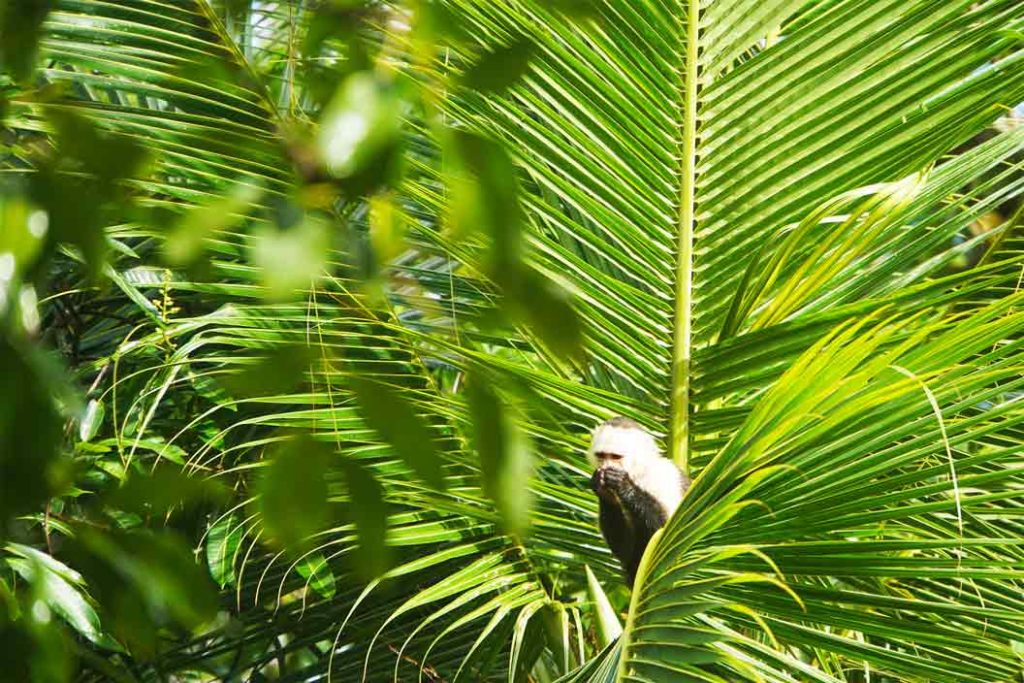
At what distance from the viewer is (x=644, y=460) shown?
2.31 meters

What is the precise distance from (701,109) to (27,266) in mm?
1859

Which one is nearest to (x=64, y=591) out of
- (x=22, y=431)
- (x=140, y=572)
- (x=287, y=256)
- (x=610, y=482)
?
(x=610, y=482)

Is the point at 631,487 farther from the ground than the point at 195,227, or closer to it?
closer to it

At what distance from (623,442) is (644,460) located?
0.05 m

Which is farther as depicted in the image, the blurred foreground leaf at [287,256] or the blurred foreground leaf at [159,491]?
the blurred foreground leaf at [159,491]

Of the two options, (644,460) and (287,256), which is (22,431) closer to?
(287,256)

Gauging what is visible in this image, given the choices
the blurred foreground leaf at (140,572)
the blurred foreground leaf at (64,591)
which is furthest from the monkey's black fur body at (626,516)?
the blurred foreground leaf at (140,572)

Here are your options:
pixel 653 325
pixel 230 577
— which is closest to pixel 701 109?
pixel 653 325

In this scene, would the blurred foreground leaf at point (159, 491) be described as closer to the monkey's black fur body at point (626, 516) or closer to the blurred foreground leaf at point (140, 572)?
the blurred foreground leaf at point (140, 572)

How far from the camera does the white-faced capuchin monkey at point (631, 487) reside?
7.43ft

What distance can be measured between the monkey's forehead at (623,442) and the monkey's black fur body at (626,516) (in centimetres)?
5

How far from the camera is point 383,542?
34.5 inches

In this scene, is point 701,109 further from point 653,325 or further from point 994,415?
point 994,415

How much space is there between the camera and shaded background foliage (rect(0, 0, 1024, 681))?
842 millimetres
